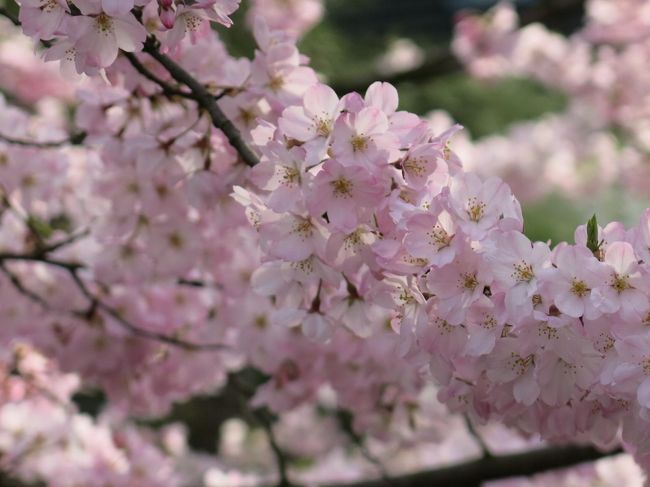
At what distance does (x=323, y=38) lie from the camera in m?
5.09

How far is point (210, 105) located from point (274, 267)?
0.26 m

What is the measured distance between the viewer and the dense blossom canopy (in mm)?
1164

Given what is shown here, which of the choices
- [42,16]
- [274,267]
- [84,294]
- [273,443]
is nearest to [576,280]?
[274,267]

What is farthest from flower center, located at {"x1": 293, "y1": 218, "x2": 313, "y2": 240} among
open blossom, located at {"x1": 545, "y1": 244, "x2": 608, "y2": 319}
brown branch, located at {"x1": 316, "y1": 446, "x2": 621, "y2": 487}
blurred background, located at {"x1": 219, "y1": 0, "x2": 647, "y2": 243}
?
blurred background, located at {"x1": 219, "y1": 0, "x2": 647, "y2": 243}

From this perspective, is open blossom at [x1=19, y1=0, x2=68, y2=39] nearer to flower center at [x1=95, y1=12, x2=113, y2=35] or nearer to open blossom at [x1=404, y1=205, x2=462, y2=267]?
flower center at [x1=95, y1=12, x2=113, y2=35]

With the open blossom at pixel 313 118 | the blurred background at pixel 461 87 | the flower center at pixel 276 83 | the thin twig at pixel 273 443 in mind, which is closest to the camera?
the open blossom at pixel 313 118

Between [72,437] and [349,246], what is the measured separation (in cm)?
178

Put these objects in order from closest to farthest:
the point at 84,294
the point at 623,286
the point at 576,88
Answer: the point at 623,286 → the point at 84,294 → the point at 576,88

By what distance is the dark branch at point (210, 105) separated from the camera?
1372 millimetres

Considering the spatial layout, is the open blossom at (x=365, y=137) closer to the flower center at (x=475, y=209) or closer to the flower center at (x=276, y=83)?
the flower center at (x=475, y=209)

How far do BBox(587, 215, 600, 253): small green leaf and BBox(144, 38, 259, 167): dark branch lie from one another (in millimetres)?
470

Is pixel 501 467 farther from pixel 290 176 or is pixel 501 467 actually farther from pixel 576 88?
pixel 576 88

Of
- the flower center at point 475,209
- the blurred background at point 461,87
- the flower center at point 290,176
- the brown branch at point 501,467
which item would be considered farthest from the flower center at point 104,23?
the blurred background at point 461,87

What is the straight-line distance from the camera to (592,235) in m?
1.20
